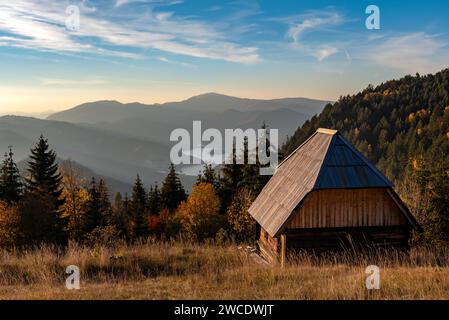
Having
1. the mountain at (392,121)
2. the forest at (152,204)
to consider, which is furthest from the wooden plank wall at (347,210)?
the mountain at (392,121)

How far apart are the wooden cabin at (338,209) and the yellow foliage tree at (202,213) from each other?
138 feet

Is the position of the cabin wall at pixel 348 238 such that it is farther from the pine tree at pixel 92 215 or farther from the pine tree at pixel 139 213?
the pine tree at pixel 92 215

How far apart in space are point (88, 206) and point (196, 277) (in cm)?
4944

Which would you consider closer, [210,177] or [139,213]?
[139,213]

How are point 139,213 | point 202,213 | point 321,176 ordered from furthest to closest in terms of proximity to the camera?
point 202,213 < point 139,213 < point 321,176

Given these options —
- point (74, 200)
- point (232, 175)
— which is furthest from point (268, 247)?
point (74, 200)

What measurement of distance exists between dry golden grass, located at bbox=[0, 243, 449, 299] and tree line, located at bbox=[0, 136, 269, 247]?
2915cm

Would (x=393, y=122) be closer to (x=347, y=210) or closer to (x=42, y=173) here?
(x=42, y=173)

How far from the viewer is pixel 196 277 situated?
993cm

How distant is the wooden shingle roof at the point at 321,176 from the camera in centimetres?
1406

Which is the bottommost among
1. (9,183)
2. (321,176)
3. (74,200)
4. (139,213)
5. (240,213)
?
(139,213)
